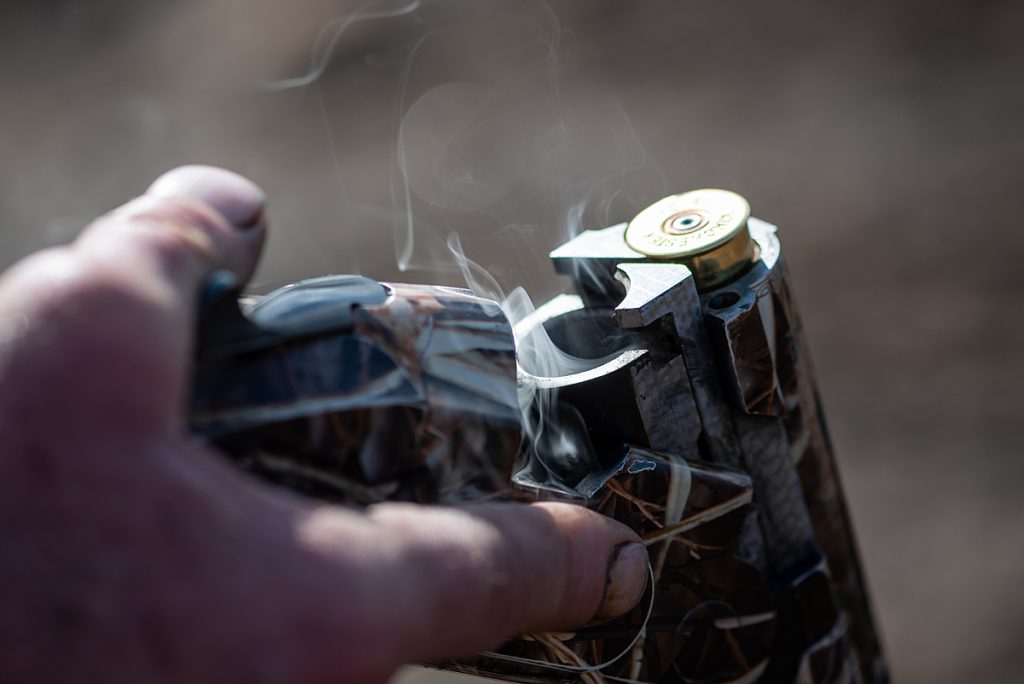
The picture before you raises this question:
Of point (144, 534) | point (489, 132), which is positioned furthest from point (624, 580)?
point (489, 132)

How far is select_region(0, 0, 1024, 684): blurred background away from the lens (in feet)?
11.9

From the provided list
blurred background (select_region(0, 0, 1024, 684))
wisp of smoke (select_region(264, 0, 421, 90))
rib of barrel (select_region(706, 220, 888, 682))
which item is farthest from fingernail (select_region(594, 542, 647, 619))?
wisp of smoke (select_region(264, 0, 421, 90))

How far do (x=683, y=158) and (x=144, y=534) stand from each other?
18.2 ft

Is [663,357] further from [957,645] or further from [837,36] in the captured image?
[837,36]

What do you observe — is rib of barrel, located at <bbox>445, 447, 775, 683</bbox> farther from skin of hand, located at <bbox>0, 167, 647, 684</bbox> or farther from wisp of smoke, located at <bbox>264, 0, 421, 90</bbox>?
wisp of smoke, located at <bbox>264, 0, 421, 90</bbox>

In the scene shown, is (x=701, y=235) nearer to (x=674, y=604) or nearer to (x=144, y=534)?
(x=674, y=604)

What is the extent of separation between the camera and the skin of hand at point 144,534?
24.6 inches

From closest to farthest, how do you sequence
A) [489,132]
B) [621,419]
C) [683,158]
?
[621,419]
[683,158]
[489,132]

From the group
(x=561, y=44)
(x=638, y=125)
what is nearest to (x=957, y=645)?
(x=638, y=125)

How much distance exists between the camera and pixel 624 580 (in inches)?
38.2

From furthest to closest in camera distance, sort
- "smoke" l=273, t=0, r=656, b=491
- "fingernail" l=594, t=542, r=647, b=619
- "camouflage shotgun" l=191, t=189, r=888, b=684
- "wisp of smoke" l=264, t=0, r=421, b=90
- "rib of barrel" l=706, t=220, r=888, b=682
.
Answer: "wisp of smoke" l=264, t=0, r=421, b=90, "smoke" l=273, t=0, r=656, b=491, "rib of barrel" l=706, t=220, r=888, b=682, "fingernail" l=594, t=542, r=647, b=619, "camouflage shotgun" l=191, t=189, r=888, b=684

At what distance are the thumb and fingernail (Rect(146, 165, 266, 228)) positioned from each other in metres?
0.29

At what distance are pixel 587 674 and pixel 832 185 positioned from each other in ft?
15.7

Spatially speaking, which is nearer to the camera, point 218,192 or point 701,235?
point 218,192
